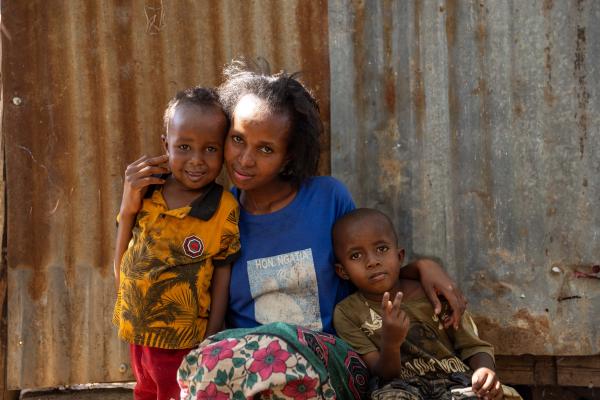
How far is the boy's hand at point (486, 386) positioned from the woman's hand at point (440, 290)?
300mm

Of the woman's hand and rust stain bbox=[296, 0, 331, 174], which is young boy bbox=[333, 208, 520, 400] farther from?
rust stain bbox=[296, 0, 331, 174]

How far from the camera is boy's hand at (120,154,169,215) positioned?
314 centimetres

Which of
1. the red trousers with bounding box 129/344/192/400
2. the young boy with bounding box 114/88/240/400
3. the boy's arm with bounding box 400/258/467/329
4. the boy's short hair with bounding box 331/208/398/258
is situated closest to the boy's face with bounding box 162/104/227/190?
the young boy with bounding box 114/88/240/400

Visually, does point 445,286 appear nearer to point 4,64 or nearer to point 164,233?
point 164,233

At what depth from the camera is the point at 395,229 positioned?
3.54 metres

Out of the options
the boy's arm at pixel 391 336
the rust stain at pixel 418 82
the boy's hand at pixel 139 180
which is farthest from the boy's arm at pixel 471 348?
the boy's hand at pixel 139 180

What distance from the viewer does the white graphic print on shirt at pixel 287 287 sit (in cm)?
326

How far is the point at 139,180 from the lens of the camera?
3137 millimetres

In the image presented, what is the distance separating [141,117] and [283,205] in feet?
2.54

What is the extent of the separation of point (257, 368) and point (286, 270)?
66cm

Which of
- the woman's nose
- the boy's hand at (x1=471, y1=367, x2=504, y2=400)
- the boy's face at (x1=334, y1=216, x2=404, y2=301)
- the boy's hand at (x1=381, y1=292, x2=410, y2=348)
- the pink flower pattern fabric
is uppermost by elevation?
the woman's nose

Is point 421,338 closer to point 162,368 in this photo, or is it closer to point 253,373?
point 253,373

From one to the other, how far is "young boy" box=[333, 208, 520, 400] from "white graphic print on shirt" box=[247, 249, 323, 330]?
11 cm

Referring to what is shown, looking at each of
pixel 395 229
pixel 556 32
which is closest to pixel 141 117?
pixel 395 229
